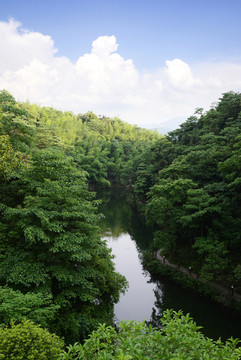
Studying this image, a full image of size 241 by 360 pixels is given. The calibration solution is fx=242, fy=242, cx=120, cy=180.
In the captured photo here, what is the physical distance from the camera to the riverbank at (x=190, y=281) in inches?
486

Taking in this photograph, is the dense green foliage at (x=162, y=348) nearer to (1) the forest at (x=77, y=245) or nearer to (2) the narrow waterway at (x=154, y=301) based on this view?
(1) the forest at (x=77, y=245)

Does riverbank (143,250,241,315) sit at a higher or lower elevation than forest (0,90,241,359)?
lower

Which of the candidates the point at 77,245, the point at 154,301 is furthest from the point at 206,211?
the point at 77,245

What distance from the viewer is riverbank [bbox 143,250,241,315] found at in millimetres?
12336

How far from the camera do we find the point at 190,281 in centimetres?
1413

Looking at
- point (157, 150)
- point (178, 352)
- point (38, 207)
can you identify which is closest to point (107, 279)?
point (38, 207)

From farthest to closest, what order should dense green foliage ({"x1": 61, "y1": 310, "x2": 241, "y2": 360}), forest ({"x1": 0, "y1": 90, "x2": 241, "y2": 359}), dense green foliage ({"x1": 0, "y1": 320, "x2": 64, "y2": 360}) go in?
1. forest ({"x1": 0, "y1": 90, "x2": 241, "y2": 359})
2. dense green foliage ({"x1": 0, "y1": 320, "x2": 64, "y2": 360})
3. dense green foliage ({"x1": 61, "y1": 310, "x2": 241, "y2": 360})

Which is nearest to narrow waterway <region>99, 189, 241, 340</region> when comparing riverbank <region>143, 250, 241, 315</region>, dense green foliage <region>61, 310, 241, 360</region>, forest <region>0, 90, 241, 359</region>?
riverbank <region>143, 250, 241, 315</region>

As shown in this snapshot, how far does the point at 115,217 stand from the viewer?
1242 inches

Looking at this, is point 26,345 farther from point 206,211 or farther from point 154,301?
point 206,211

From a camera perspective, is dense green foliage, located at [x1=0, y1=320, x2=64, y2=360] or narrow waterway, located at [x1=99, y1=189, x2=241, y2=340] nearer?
dense green foliage, located at [x1=0, y1=320, x2=64, y2=360]

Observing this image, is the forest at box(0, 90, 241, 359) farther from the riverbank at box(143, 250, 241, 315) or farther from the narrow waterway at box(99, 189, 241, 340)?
the narrow waterway at box(99, 189, 241, 340)

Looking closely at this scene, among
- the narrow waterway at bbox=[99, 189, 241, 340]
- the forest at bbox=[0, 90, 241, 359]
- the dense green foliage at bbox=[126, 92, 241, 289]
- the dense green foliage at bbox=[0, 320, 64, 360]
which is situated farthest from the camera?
the dense green foliage at bbox=[126, 92, 241, 289]

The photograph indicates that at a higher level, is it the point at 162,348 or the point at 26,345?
the point at 162,348
